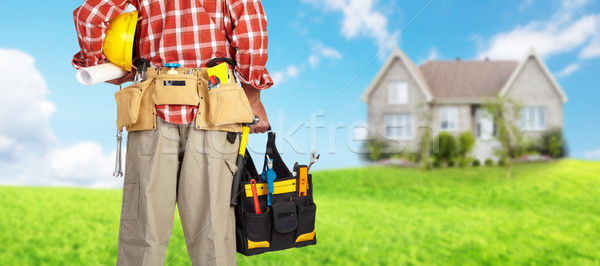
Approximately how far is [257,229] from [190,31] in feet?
4.00

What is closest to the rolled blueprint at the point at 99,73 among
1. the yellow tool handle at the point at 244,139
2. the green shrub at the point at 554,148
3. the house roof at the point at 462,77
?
the yellow tool handle at the point at 244,139

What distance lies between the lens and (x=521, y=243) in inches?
203

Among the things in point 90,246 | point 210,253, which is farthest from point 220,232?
point 90,246

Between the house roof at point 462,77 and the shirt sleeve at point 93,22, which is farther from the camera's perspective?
the house roof at point 462,77

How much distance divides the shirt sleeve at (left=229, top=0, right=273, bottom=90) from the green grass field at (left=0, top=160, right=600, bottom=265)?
6.12 feet

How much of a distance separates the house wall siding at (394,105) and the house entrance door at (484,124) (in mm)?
1366

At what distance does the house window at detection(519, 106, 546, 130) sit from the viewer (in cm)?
1004

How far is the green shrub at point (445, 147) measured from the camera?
10.1 m

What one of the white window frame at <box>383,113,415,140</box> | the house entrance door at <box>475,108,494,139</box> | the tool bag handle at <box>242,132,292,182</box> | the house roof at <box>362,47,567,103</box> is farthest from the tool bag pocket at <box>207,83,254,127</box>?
the house entrance door at <box>475,108,494,139</box>

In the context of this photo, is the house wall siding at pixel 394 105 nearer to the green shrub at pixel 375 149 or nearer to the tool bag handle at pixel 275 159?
the green shrub at pixel 375 149

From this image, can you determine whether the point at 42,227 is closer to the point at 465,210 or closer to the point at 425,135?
the point at 465,210

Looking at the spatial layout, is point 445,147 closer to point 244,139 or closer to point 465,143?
point 465,143

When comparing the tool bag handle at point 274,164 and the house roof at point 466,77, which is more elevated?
the house roof at point 466,77

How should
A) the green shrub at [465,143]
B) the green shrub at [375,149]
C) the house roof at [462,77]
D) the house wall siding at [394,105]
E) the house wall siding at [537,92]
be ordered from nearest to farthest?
the green shrub at [375,149], the green shrub at [465,143], the house wall siding at [394,105], the house wall siding at [537,92], the house roof at [462,77]
